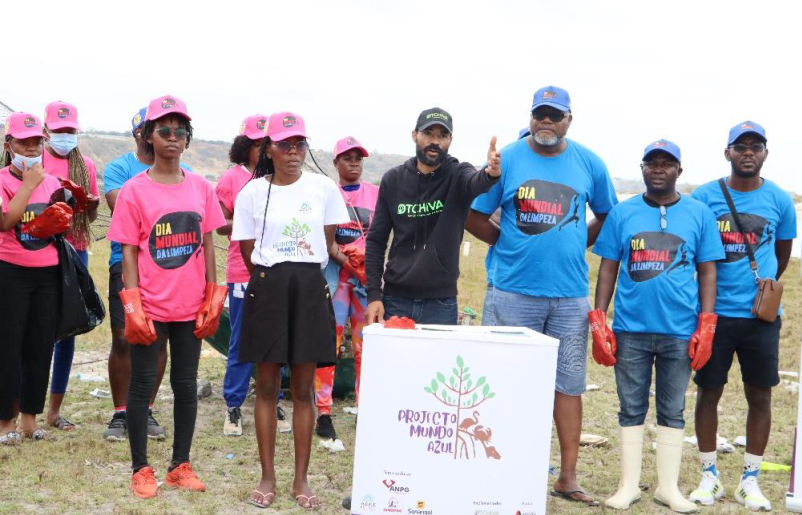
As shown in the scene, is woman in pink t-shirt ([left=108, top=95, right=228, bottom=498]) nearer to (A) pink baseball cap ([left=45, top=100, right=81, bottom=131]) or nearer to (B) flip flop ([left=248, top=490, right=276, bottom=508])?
(B) flip flop ([left=248, top=490, right=276, bottom=508])

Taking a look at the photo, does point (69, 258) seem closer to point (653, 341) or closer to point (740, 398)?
point (653, 341)

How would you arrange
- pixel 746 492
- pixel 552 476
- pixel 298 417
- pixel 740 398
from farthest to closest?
pixel 740 398 → pixel 552 476 → pixel 746 492 → pixel 298 417

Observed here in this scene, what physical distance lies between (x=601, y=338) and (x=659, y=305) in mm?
367

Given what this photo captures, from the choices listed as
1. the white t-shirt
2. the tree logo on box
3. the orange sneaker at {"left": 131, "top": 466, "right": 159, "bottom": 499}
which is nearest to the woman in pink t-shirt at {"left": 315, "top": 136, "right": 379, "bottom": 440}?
the white t-shirt

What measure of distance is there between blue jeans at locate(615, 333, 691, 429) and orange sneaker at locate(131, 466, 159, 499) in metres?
2.66

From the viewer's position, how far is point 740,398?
794 cm

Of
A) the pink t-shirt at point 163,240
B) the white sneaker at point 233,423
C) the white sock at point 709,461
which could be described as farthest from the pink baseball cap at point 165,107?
the white sock at point 709,461

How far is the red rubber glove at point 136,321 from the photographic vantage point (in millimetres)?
4496

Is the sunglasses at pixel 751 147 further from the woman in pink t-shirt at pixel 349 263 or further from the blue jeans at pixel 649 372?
the woman in pink t-shirt at pixel 349 263

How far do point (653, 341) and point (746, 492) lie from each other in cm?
113

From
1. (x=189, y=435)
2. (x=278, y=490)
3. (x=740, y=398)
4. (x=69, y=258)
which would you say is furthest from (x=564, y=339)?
(x=740, y=398)

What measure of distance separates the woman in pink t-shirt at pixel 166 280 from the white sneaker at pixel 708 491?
2.88 m

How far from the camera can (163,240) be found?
15.3ft

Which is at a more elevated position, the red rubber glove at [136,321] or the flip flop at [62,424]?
the red rubber glove at [136,321]
